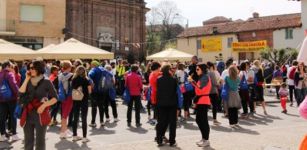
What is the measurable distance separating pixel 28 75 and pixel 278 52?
121 ft

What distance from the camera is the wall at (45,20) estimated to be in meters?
35.0

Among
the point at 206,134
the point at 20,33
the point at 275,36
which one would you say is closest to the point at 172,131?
the point at 206,134

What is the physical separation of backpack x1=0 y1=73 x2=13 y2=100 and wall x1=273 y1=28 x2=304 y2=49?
45.2 meters

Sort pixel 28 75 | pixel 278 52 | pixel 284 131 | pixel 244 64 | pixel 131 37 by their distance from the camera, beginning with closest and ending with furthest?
pixel 28 75 → pixel 284 131 → pixel 244 64 → pixel 278 52 → pixel 131 37

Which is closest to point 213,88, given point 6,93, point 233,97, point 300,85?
point 233,97

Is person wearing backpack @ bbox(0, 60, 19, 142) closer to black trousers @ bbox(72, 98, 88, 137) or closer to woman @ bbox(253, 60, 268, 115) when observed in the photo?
black trousers @ bbox(72, 98, 88, 137)

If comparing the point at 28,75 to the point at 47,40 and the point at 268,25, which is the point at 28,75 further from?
the point at 268,25

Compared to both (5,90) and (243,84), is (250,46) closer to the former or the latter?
(243,84)

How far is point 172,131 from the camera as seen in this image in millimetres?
9211

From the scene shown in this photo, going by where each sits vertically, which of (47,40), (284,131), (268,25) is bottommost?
(284,131)

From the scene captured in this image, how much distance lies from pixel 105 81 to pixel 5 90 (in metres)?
3.30

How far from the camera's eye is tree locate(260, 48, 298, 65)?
38.7 meters

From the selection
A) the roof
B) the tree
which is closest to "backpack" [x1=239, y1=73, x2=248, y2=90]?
the tree

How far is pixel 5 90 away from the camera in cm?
965
